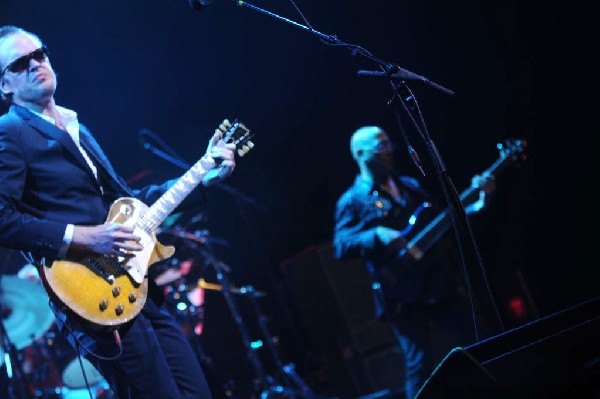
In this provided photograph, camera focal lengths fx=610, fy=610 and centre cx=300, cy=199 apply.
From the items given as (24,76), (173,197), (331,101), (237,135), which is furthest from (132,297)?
(331,101)

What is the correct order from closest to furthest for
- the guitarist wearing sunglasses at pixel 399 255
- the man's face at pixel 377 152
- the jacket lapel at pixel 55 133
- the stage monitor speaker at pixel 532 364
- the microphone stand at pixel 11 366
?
the stage monitor speaker at pixel 532 364 → the jacket lapel at pixel 55 133 → the microphone stand at pixel 11 366 → the guitarist wearing sunglasses at pixel 399 255 → the man's face at pixel 377 152

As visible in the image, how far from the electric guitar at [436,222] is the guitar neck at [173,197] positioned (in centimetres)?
194

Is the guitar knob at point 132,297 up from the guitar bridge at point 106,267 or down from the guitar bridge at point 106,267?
down

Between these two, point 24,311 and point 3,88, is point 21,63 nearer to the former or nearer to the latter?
point 3,88

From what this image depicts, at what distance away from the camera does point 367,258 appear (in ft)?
14.9

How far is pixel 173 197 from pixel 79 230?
1.95ft

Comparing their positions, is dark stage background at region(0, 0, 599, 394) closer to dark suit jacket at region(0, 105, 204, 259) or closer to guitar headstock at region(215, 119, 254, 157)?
guitar headstock at region(215, 119, 254, 157)

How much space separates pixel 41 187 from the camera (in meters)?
2.74

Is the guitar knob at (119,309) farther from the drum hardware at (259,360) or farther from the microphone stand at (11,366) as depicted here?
the drum hardware at (259,360)

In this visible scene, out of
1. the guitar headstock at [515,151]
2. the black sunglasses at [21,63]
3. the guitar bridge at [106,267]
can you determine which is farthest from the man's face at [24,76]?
the guitar headstock at [515,151]

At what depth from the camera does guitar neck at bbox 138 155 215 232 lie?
9.77 feet

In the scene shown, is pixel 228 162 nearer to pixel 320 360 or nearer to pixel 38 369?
pixel 38 369

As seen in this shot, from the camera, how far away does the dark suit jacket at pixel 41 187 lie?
2.54 m

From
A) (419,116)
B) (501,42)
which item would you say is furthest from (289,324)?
(419,116)
